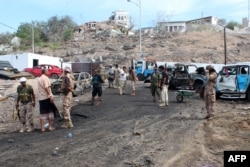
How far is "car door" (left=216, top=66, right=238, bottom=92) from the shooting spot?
20109 millimetres

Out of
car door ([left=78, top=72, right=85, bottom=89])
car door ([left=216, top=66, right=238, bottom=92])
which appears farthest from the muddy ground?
car door ([left=78, top=72, right=85, bottom=89])

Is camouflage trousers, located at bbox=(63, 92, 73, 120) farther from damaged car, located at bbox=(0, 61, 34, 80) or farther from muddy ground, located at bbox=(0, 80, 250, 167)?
damaged car, located at bbox=(0, 61, 34, 80)

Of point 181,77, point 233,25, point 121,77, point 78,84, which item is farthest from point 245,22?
point 121,77

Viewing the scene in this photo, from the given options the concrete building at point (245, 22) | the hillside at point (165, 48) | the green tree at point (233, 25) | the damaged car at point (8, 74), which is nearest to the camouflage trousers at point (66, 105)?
the damaged car at point (8, 74)

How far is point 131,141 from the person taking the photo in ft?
32.7

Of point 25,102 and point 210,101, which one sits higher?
point 25,102

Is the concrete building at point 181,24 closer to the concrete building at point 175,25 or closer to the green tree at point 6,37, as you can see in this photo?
the concrete building at point 175,25

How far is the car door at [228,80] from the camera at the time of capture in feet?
66.0

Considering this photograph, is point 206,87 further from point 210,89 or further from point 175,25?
point 175,25

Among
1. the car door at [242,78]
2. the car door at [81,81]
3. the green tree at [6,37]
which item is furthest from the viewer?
the green tree at [6,37]

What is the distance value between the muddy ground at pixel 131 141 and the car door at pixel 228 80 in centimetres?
490

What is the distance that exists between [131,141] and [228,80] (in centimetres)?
1164

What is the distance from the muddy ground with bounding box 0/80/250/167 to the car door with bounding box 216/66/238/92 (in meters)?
4.90

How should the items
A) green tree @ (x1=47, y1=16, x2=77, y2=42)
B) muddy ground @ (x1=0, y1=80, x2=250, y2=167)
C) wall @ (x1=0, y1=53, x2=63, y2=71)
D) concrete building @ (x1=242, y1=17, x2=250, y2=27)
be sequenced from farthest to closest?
concrete building @ (x1=242, y1=17, x2=250, y2=27), green tree @ (x1=47, y1=16, x2=77, y2=42), wall @ (x1=0, y1=53, x2=63, y2=71), muddy ground @ (x1=0, y1=80, x2=250, y2=167)
